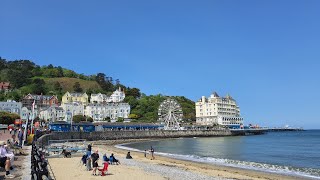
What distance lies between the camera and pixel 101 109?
141000 millimetres

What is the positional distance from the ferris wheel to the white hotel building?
45.7 meters

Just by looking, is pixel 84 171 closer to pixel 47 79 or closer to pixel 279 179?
pixel 279 179

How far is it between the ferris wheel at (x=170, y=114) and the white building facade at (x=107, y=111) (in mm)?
30087

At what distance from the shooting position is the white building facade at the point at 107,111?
458 ft

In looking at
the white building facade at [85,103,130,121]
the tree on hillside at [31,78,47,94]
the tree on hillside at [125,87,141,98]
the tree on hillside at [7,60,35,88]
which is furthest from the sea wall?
the tree on hillside at [7,60,35,88]

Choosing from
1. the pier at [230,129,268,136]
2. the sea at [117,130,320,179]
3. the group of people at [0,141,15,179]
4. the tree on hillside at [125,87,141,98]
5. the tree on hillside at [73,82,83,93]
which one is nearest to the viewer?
the group of people at [0,141,15,179]

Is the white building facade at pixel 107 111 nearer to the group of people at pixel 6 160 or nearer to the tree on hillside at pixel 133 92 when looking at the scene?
the tree on hillside at pixel 133 92

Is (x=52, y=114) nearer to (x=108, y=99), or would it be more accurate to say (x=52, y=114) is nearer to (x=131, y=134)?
(x=108, y=99)

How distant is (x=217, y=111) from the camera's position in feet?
514

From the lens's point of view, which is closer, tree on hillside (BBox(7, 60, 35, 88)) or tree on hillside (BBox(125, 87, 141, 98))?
tree on hillside (BBox(7, 60, 35, 88))

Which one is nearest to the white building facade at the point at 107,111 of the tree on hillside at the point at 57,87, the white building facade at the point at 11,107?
the white building facade at the point at 11,107

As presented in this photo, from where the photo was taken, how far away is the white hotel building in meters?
157

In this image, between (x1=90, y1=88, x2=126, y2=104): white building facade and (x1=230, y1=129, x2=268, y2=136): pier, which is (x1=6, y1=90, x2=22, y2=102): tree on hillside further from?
(x1=230, y1=129, x2=268, y2=136): pier

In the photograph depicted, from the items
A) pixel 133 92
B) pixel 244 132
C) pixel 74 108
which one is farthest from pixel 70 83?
pixel 244 132
